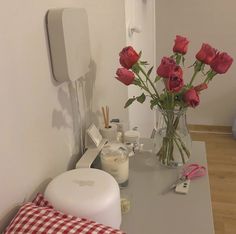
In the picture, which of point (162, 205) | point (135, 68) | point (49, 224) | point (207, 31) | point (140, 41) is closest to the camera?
point (49, 224)

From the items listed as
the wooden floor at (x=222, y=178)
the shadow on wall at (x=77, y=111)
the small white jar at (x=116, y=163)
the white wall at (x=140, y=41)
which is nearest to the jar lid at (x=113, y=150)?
the small white jar at (x=116, y=163)

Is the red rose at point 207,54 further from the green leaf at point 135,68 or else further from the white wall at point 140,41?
the white wall at point 140,41

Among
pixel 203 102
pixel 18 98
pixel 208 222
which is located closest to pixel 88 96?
pixel 18 98

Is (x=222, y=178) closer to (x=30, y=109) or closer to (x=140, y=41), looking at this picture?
(x=140, y=41)

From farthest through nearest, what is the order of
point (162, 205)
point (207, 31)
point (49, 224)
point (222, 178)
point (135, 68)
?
point (207, 31) < point (222, 178) < point (135, 68) < point (162, 205) < point (49, 224)

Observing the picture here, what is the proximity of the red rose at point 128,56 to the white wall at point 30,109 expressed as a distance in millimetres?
189

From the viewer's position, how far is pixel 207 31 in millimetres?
2773

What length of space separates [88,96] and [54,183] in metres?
0.44

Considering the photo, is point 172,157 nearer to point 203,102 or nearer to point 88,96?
point 88,96

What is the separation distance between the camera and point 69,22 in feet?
2.68

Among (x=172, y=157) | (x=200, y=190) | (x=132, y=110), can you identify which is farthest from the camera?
(x=132, y=110)

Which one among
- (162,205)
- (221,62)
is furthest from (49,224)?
(221,62)

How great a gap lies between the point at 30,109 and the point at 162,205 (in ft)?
1.52

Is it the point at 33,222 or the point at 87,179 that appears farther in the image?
the point at 87,179
